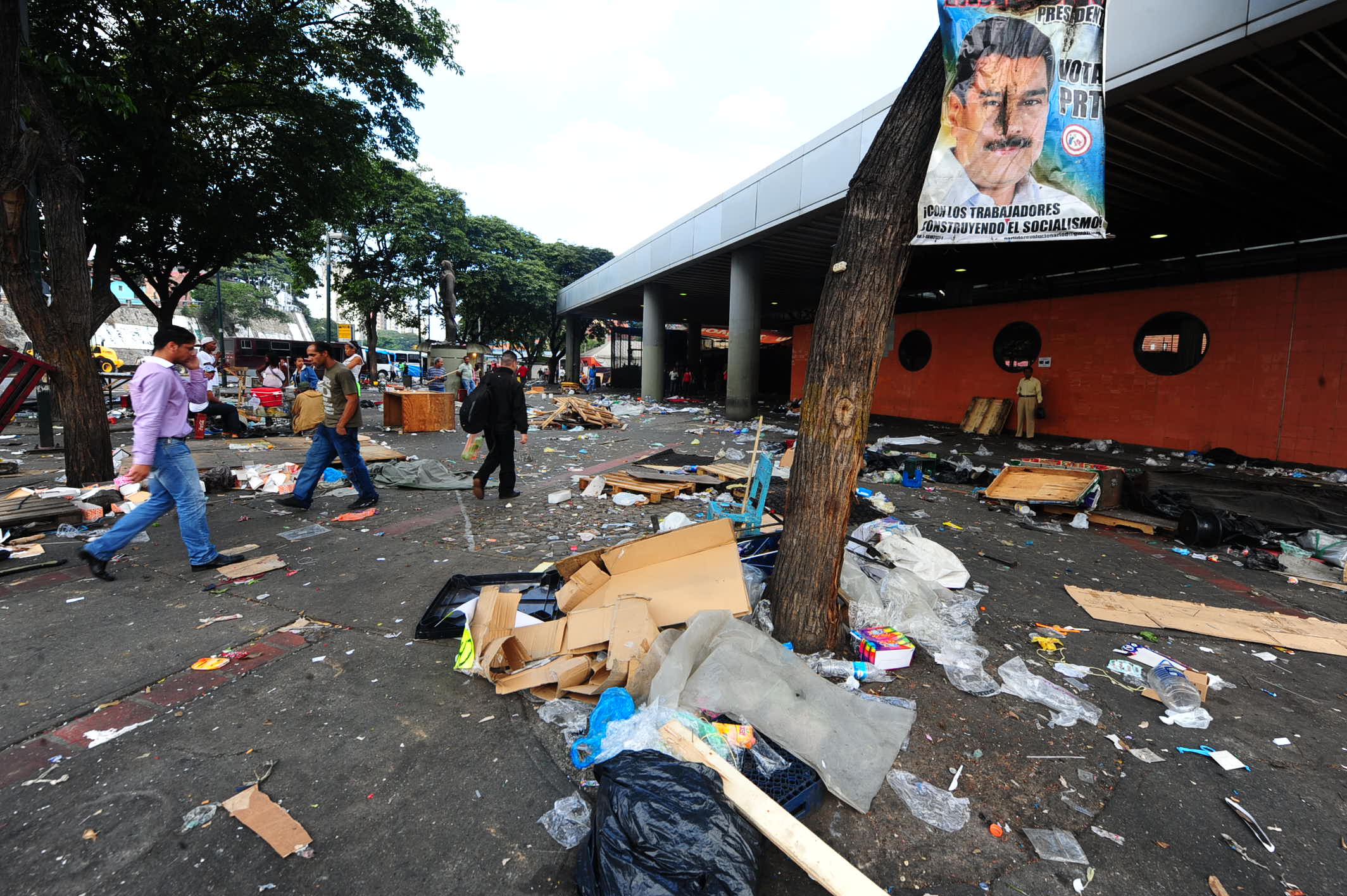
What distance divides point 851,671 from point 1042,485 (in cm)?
525

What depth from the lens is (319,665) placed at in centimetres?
289

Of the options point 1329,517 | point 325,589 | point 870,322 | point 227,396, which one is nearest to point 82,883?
point 325,589

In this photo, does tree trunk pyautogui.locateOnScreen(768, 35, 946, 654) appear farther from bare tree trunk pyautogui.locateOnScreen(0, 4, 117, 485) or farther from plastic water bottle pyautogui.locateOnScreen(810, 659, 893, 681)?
bare tree trunk pyautogui.locateOnScreen(0, 4, 117, 485)

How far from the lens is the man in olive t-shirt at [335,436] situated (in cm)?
561

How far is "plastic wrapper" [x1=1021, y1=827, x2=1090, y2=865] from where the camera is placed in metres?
1.84

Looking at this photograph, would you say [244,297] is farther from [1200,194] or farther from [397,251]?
[1200,194]

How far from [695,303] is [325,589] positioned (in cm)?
2277

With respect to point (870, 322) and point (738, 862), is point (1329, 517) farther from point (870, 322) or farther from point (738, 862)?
point (738, 862)

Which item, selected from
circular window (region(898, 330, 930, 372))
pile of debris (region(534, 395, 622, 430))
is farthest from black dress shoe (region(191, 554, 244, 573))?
circular window (region(898, 330, 930, 372))

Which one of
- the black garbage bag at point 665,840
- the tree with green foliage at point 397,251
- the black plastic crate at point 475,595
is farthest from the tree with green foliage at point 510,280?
the black garbage bag at point 665,840

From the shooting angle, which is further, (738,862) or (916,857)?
(916,857)

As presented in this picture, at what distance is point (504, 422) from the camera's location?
20.2 ft

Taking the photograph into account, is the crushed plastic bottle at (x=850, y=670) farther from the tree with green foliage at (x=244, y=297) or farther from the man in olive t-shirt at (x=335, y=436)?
the tree with green foliage at (x=244, y=297)

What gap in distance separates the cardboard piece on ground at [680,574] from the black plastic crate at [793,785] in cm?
93
